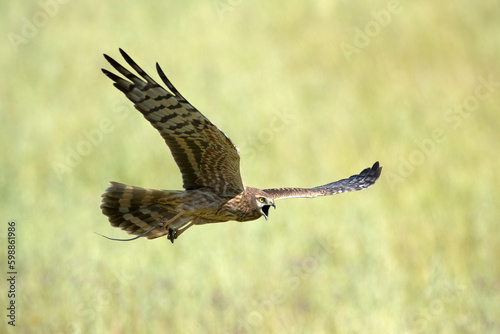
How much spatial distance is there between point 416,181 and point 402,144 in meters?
0.89

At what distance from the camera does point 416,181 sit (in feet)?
40.4

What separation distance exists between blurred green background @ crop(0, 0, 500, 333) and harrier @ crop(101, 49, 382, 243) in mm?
1713

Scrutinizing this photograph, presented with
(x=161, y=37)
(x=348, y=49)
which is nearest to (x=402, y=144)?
(x=348, y=49)

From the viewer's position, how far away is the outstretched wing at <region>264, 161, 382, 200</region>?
6.54 meters

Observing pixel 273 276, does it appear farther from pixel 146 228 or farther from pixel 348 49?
pixel 348 49

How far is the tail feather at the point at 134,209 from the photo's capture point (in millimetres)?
6211

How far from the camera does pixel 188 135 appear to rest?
5793 millimetres

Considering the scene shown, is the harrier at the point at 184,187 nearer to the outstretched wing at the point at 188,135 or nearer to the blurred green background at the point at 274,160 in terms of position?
the outstretched wing at the point at 188,135

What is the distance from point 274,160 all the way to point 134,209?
609 cm

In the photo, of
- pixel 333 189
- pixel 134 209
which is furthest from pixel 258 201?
pixel 333 189

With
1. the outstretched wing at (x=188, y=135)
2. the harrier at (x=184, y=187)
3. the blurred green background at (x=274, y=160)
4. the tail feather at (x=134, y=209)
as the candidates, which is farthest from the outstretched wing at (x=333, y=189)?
the blurred green background at (x=274, y=160)

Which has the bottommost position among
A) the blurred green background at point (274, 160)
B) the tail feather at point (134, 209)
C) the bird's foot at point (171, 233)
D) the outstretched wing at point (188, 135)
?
the bird's foot at point (171, 233)

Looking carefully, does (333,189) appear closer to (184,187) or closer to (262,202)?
(262,202)

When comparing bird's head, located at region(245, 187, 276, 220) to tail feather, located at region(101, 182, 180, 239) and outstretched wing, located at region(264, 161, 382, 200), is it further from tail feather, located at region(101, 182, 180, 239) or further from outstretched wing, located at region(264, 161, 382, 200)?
tail feather, located at region(101, 182, 180, 239)
